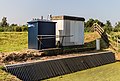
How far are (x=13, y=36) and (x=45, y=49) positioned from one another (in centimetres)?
717

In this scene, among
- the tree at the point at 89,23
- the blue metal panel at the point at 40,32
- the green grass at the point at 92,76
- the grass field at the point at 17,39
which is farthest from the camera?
the tree at the point at 89,23

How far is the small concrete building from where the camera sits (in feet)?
52.1

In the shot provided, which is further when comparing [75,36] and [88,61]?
[75,36]

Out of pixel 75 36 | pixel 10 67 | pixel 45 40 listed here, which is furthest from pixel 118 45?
pixel 10 67

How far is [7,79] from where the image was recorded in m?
8.38

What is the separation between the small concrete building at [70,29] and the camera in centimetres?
1587

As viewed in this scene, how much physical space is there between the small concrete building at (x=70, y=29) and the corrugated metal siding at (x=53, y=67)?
2.46 m

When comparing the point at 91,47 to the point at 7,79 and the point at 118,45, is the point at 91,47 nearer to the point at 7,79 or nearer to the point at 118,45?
the point at 118,45

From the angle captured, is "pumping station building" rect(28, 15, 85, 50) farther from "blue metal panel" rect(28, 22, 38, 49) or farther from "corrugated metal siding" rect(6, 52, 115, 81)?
"corrugated metal siding" rect(6, 52, 115, 81)

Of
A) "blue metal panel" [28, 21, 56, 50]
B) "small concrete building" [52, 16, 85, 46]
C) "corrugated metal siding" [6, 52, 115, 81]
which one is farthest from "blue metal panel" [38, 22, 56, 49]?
"corrugated metal siding" [6, 52, 115, 81]

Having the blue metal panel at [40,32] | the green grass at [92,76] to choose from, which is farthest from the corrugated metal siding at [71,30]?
the green grass at [92,76]

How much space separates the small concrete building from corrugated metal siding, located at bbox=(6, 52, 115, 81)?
246cm

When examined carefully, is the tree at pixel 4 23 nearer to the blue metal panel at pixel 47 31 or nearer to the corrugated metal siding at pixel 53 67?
the blue metal panel at pixel 47 31

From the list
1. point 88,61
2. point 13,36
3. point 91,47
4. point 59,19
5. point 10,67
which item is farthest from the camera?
point 13,36
